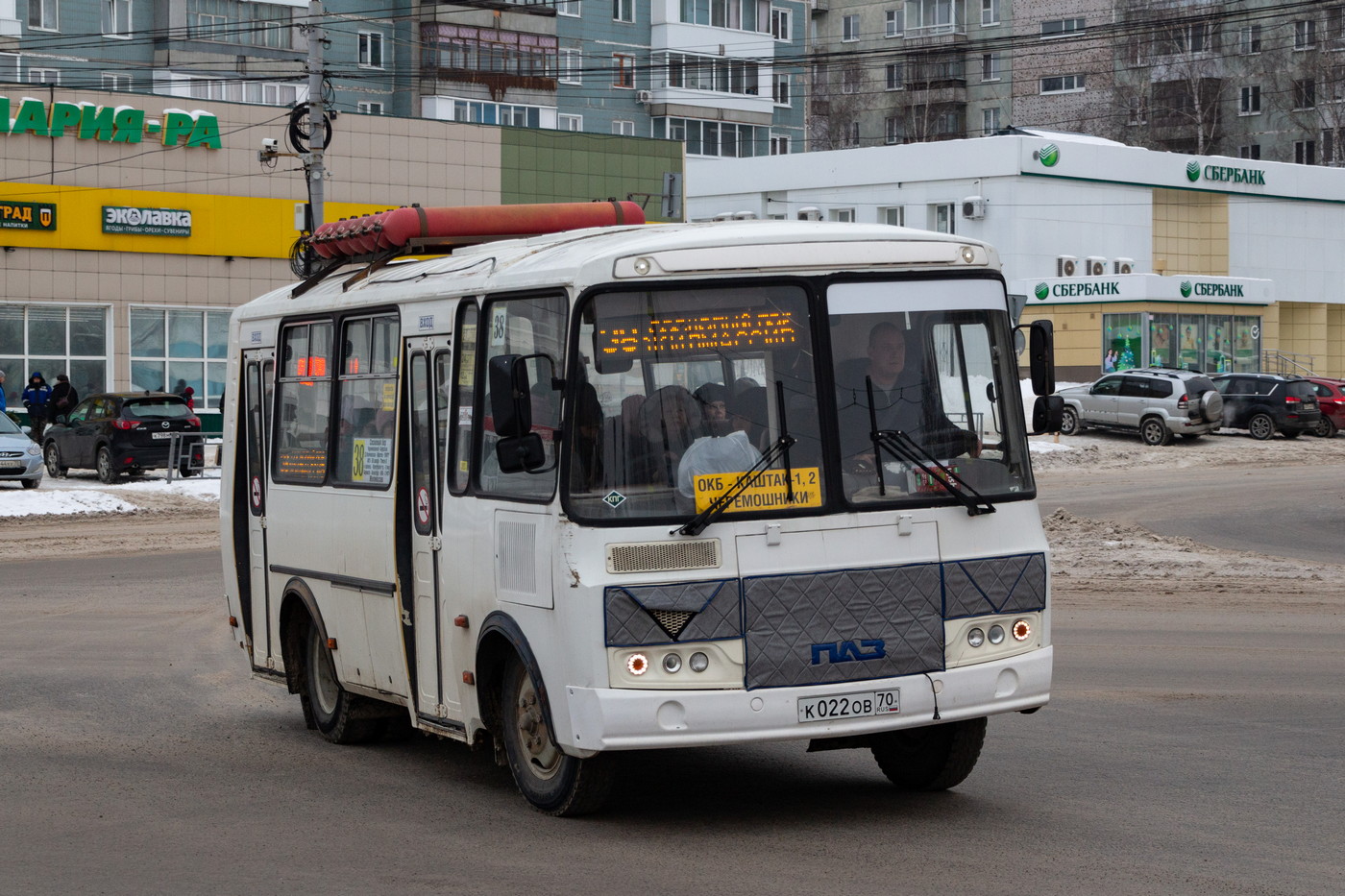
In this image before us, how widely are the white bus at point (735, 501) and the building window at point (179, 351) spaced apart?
120ft

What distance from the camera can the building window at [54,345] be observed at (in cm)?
4209

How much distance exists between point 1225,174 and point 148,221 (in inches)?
1554

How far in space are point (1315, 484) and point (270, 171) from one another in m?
25.3

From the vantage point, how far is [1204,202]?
220ft

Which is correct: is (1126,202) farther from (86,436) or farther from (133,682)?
(133,682)

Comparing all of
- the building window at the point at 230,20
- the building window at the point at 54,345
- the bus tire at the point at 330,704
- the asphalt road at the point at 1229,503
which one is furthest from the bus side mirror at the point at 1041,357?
the building window at the point at 230,20

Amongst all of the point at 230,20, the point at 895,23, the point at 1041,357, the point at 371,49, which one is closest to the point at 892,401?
the point at 1041,357

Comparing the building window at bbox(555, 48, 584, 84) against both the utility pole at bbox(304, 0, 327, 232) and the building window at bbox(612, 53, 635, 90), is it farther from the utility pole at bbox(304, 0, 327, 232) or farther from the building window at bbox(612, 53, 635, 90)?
the utility pole at bbox(304, 0, 327, 232)

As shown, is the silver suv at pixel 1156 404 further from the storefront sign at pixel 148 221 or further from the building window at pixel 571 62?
the building window at pixel 571 62

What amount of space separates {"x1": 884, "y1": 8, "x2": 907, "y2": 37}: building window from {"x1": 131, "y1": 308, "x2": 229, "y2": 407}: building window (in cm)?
6049

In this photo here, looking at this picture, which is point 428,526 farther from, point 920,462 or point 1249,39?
point 1249,39

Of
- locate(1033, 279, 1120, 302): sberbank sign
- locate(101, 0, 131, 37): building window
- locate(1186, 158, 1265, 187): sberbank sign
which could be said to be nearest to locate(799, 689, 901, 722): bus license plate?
locate(1033, 279, 1120, 302): sberbank sign

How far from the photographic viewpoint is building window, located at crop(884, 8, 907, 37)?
98250mm

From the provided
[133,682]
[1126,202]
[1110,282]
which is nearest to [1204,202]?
[1126,202]
